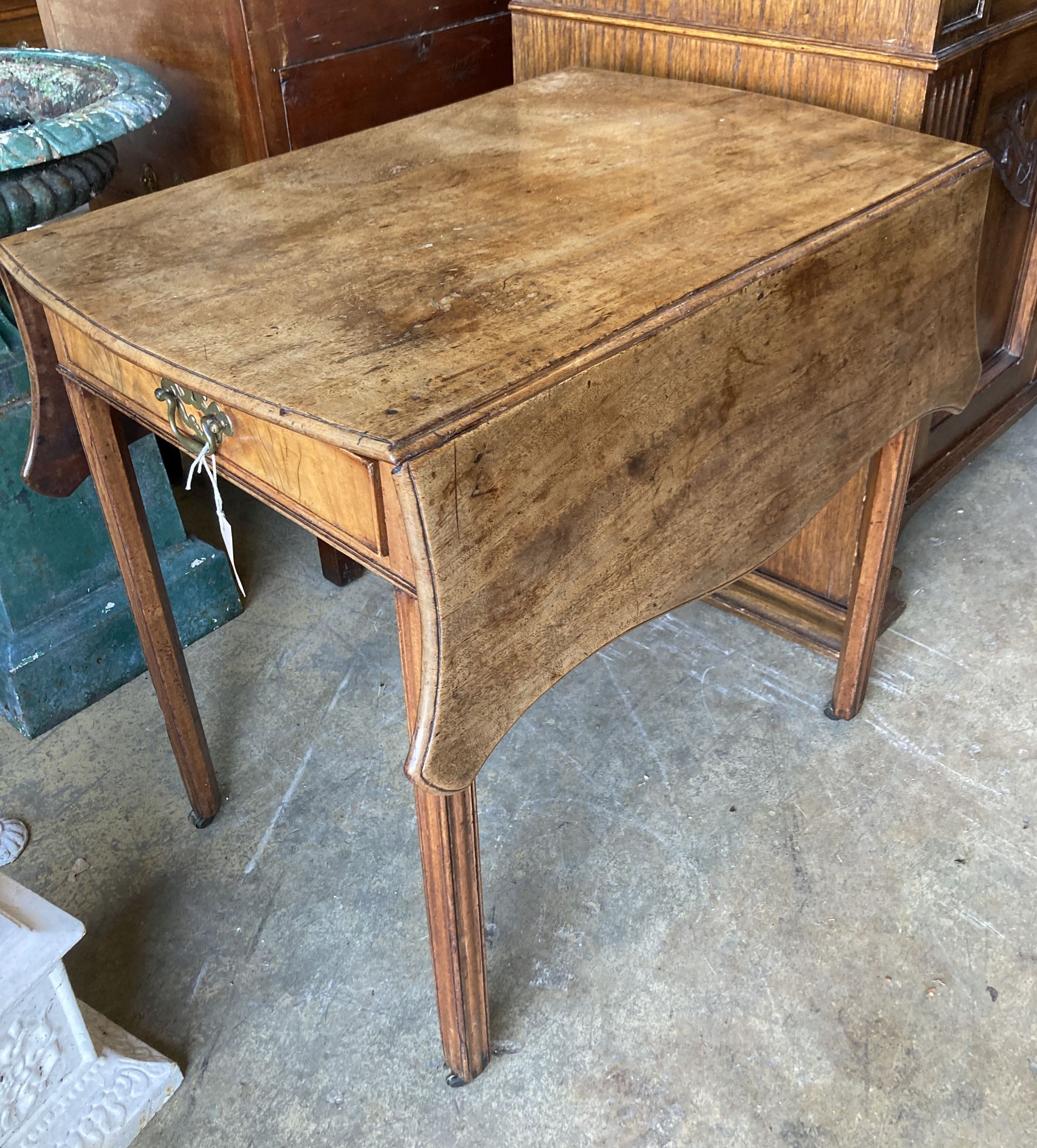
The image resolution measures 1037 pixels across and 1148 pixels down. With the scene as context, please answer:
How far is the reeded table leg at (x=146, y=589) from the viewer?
3.92 ft

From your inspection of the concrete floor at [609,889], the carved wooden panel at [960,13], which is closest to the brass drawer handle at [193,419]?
the concrete floor at [609,889]

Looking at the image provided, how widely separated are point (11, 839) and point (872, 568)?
1274 mm

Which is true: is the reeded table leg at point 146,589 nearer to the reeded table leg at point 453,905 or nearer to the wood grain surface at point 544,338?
the wood grain surface at point 544,338

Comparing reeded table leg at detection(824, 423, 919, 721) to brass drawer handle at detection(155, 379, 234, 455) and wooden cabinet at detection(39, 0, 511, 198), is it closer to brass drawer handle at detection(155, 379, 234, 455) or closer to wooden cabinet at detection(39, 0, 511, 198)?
brass drawer handle at detection(155, 379, 234, 455)

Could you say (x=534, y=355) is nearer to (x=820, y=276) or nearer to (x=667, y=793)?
(x=820, y=276)

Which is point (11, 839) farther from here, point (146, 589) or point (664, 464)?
point (664, 464)

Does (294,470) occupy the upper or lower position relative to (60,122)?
lower

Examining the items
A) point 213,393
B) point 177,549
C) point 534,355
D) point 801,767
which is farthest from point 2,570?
point 801,767

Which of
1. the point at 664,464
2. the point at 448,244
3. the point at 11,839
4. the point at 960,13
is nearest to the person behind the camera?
the point at 664,464

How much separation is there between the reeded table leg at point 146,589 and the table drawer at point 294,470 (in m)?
0.15

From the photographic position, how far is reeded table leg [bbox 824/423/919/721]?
4.63 feet

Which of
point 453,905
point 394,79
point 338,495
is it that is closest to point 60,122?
point 394,79

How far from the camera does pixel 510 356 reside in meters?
0.82

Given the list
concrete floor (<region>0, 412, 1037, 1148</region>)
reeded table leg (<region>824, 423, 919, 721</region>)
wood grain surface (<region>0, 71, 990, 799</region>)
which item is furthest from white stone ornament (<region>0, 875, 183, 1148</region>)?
reeded table leg (<region>824, 423, 919, 721</region>)
